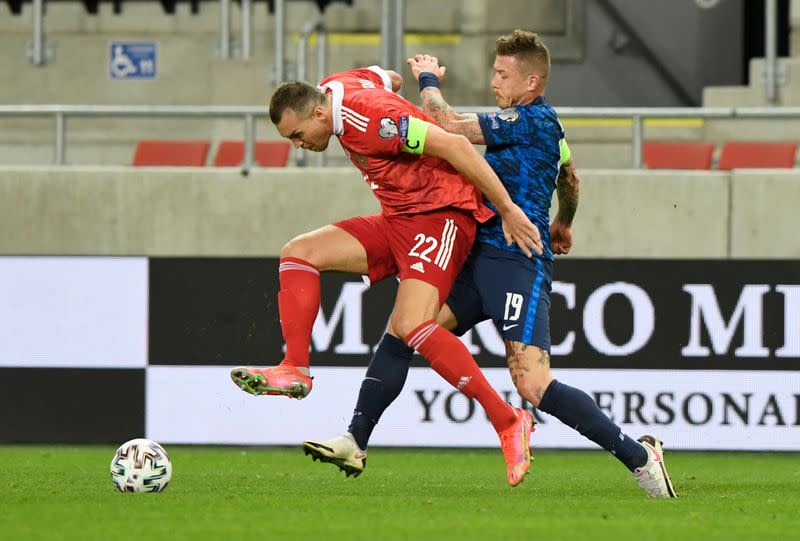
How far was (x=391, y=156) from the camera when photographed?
6770mm

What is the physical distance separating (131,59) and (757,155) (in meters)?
7.54

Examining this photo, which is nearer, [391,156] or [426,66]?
[391,156]

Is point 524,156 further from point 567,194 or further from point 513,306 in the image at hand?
point 513,306

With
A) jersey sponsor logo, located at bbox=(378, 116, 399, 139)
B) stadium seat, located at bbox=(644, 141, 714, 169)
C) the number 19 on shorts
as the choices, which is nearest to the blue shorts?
the number 19 on shorts

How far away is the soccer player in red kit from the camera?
661cm

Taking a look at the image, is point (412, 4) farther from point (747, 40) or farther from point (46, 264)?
point (46, 264)

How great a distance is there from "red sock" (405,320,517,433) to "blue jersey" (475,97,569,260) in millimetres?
Answer: 488

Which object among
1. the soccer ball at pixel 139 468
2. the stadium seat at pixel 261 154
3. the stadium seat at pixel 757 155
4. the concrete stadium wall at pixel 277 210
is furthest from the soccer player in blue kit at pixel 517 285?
the stadium seat at pixel 757 155

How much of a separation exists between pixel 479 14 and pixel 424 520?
11727mm

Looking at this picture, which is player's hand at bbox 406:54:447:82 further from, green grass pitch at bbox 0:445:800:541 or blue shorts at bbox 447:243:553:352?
green grass pitch at bbox 0:445:800:541

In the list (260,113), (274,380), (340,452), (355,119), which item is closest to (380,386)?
(340,452)

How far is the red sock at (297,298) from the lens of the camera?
6.85 metres

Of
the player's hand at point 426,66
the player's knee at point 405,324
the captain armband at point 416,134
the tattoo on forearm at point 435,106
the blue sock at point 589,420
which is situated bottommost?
the blue sock at point 589,420

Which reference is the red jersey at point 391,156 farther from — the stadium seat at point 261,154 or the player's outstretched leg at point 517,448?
the stadium seat at point 261,154
